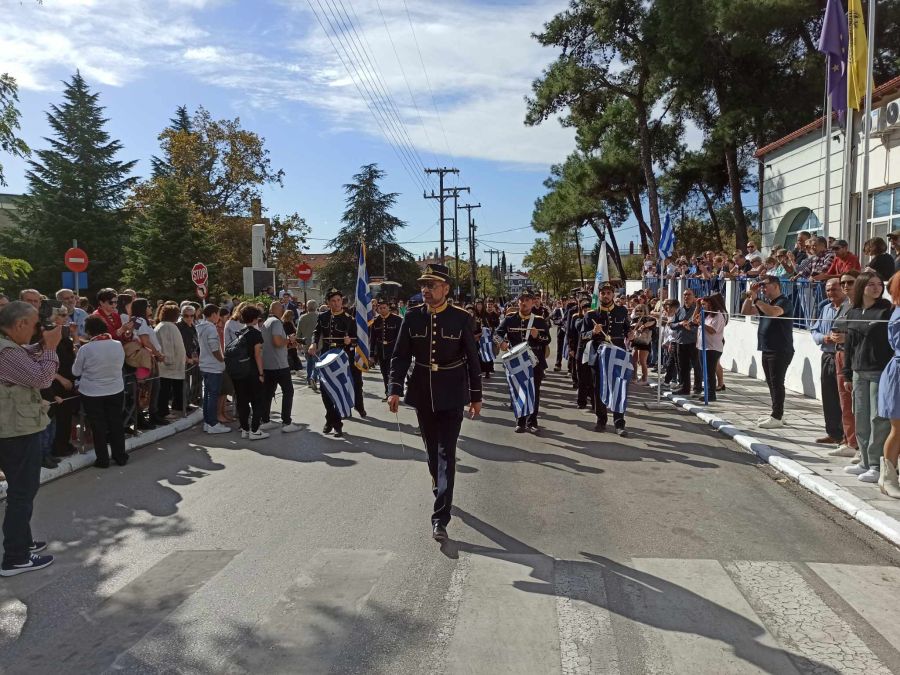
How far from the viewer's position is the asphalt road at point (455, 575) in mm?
3654

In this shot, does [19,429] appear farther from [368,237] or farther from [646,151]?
[368,237]

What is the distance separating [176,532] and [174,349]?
5.12 m

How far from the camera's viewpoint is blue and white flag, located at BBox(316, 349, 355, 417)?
973cm

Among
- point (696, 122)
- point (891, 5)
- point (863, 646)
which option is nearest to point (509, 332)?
point (863, 646)

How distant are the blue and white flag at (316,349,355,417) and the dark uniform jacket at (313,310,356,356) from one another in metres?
0.93

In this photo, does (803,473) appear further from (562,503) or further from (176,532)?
(176,532)

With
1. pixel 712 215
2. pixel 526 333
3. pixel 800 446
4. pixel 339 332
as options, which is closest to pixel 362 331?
pixel 339 332

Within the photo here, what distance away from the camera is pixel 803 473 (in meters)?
7.19

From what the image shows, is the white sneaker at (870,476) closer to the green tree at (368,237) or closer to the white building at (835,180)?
the white building at (835,180)

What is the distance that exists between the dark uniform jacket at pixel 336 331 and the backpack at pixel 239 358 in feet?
6.18

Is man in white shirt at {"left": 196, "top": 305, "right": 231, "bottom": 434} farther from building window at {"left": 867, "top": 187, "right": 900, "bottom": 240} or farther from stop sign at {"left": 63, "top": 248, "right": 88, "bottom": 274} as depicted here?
building window at {"left": 867, "top": 187, "right": 900, "bottom": 240}

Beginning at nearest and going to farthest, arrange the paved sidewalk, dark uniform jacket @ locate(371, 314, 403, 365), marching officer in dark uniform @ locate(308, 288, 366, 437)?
the paved sidewalk
marching officer in dark uniform @ locate(308, 288, 366, 437)
dark uniform jacket @ locate(371, 314, 403, 365)

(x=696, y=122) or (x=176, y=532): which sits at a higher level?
(x=696, y=122)

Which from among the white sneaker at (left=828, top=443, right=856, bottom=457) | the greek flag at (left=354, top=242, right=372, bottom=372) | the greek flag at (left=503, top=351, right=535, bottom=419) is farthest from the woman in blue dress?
the greek flag at (left=354, top=242, right=372, bottom=372)
